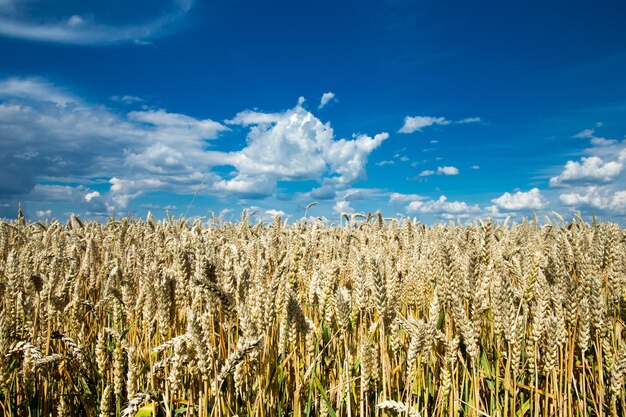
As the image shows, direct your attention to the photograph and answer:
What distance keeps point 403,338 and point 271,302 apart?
1.21 metres

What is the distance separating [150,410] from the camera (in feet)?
7.94

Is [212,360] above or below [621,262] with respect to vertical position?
below

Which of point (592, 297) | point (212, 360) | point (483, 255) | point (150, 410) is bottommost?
point (150, 410)

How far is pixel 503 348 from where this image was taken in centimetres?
289

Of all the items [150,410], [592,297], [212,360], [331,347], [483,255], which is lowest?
[150,410]

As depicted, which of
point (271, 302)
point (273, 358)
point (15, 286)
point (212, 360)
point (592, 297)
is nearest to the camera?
point (212, 360)

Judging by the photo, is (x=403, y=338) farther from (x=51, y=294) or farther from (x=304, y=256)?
(x=51, y=294)

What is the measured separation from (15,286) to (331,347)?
94.4 inches

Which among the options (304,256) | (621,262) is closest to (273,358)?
(304,256)

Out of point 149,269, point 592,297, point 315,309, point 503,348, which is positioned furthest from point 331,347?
point 592,297

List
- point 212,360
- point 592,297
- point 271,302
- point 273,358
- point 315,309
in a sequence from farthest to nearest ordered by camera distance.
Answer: point 315,309
point 273,358
point 592,297
point 271,302
point 212,360

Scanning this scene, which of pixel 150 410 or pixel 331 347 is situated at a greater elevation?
pixel 331 347

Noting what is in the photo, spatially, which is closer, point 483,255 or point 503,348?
point 503,348

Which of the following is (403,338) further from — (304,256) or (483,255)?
(304,256)
